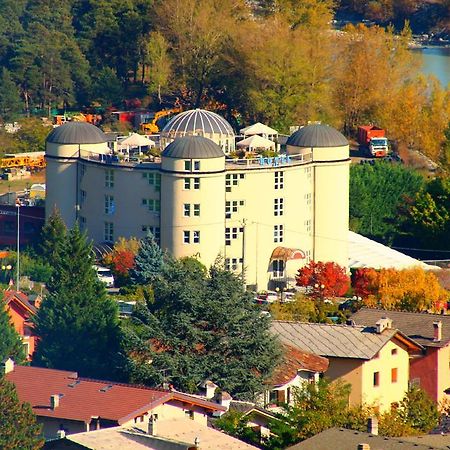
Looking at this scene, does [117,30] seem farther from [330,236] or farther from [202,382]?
[202,382]

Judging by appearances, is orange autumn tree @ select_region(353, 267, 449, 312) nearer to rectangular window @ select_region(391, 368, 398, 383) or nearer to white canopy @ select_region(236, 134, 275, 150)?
white canopy @ select_region(236, 134, 275, 150)

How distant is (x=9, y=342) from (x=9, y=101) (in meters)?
47.1

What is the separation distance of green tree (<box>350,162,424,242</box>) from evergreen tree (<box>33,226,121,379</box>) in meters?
22.0

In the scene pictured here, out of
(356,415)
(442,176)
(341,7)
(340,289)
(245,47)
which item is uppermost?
(341,7)

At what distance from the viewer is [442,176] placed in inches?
3115

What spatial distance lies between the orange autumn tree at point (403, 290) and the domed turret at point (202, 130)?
8.49 m

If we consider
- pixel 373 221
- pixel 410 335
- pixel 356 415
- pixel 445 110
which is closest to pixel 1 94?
pixel 445 110

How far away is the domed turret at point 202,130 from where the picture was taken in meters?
69.6

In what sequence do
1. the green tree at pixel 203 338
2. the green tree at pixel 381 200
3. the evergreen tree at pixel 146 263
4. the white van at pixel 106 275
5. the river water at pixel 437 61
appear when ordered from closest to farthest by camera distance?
the green tree at pixel 203 338
the evergreen tree at pixel 146 263
the white van at pixel 106 275
the green tree at pixel 381 200
the river water at pixel 437 61

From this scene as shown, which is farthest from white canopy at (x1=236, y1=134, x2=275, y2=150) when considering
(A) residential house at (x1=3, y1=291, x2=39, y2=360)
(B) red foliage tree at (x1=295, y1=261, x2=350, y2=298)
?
(A) residential house at (x1=3, y1=291, x2=39, y2=360)

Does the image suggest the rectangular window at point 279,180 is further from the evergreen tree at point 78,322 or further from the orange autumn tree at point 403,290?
the evergreen tree at point 78,322

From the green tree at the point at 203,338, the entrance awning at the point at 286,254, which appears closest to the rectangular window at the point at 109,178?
the entrance awning at the point at 286,254

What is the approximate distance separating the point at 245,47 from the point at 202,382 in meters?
43.6

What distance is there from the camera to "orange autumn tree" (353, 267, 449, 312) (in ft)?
194
